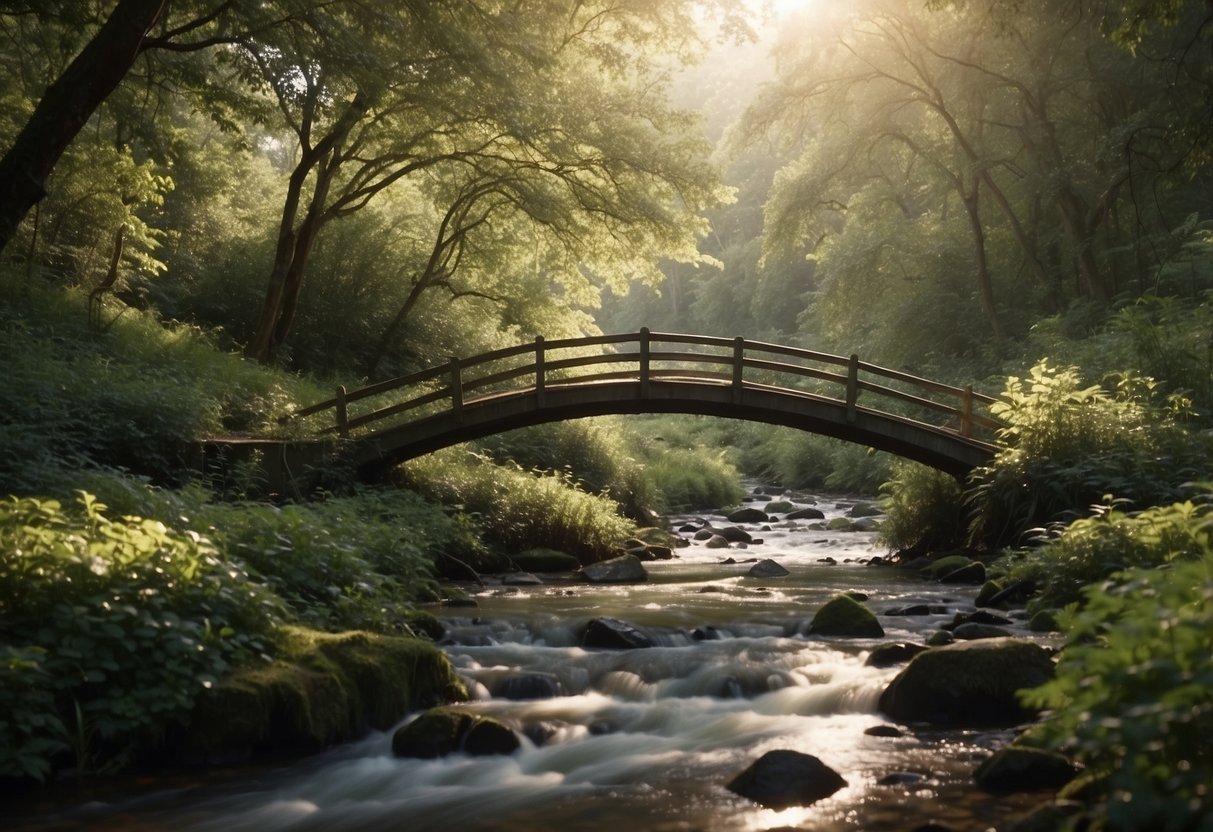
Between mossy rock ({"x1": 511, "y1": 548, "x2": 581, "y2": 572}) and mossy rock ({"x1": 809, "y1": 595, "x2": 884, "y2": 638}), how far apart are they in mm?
5401

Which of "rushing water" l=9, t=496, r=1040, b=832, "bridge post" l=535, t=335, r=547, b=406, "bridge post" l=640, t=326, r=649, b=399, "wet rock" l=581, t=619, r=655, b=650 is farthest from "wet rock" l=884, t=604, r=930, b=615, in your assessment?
"bridge post" l=535, t=335, r=547, b=406

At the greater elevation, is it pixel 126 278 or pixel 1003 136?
pixel 1003 136

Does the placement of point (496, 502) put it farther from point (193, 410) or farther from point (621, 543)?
point (193, 410)

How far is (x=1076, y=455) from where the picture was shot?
40.9 ft

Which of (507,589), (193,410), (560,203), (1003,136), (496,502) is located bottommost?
(507,589)

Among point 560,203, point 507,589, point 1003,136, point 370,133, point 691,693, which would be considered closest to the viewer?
point 691,693

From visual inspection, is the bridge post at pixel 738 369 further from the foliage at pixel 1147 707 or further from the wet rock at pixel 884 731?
the foliage at pixel 1147 707

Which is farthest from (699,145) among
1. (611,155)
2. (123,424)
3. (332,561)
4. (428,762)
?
(428,762)

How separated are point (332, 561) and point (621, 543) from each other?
A: 822cm

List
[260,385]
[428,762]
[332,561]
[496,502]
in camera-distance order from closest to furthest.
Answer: [428,762] → [332,561] → [496,502] → [260,385]

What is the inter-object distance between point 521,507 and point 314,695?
872cm

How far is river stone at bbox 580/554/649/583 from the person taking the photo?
1349cm

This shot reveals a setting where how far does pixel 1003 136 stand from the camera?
24.2 m

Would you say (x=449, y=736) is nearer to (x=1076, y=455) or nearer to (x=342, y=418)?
(x=342, y=418)
